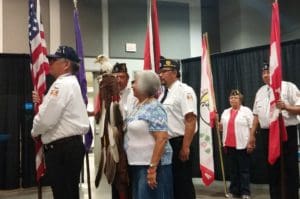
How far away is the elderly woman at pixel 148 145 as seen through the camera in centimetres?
255

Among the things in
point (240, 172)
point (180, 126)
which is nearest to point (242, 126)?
point (240, 172)

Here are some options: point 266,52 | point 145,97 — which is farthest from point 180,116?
point 266,52

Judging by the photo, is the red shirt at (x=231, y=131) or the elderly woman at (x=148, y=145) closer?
the elderly woman at (x=148, y=145)

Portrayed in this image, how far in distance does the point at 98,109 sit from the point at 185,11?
6.16 meters

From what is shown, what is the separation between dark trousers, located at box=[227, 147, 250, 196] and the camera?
5.58 m

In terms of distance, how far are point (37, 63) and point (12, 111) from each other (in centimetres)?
334

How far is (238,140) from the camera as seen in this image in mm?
5742

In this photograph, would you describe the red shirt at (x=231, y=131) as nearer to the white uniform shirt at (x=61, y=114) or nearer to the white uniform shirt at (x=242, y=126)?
the white uniform shirt at (x=242, y=126)

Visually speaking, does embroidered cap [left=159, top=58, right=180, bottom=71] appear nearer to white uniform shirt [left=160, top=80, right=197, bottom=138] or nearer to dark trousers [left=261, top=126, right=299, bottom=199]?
white uniform shirt [left=160, top=80, right=197, bottom=138]

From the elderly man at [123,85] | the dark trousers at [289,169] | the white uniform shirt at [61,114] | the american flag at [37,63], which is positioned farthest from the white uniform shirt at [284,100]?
the american flag at [37,63]

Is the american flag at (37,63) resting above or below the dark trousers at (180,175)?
above

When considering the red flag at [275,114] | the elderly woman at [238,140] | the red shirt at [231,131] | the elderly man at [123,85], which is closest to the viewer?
the elderly man at [123,85]

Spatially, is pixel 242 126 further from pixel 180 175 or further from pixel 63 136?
pixel 63 136

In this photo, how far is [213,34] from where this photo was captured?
904 cm
